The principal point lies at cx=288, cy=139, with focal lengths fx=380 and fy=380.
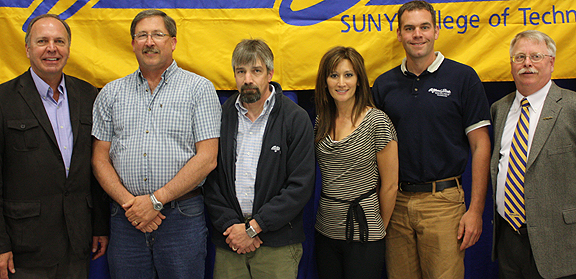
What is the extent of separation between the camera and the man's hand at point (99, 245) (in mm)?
2213

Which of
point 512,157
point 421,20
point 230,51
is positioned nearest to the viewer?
point 512,157

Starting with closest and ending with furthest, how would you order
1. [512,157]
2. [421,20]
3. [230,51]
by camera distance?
1. [512,157]
2. [421,20]
3. [230,51]

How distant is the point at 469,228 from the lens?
2.03 meters

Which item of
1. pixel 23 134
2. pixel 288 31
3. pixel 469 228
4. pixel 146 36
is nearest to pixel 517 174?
pixel 469 228

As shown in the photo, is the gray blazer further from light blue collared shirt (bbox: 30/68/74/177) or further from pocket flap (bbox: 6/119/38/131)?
pocket flap (bbox: 6/119/38/131)

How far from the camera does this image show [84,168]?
2.03 m

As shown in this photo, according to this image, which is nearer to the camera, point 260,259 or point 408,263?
point 260,259

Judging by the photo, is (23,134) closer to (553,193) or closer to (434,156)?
(434,156)

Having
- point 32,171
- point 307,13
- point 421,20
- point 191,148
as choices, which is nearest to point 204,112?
point 191,148

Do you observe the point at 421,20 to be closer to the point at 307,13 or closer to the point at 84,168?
the point at 307,13

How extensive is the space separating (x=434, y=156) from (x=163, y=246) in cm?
153

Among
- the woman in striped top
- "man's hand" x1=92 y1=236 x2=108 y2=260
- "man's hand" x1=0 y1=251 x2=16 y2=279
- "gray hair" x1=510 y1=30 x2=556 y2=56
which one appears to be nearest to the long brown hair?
the woman in striped top

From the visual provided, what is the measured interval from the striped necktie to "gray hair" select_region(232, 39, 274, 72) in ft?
4.28

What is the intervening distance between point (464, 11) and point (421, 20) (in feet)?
2.15
